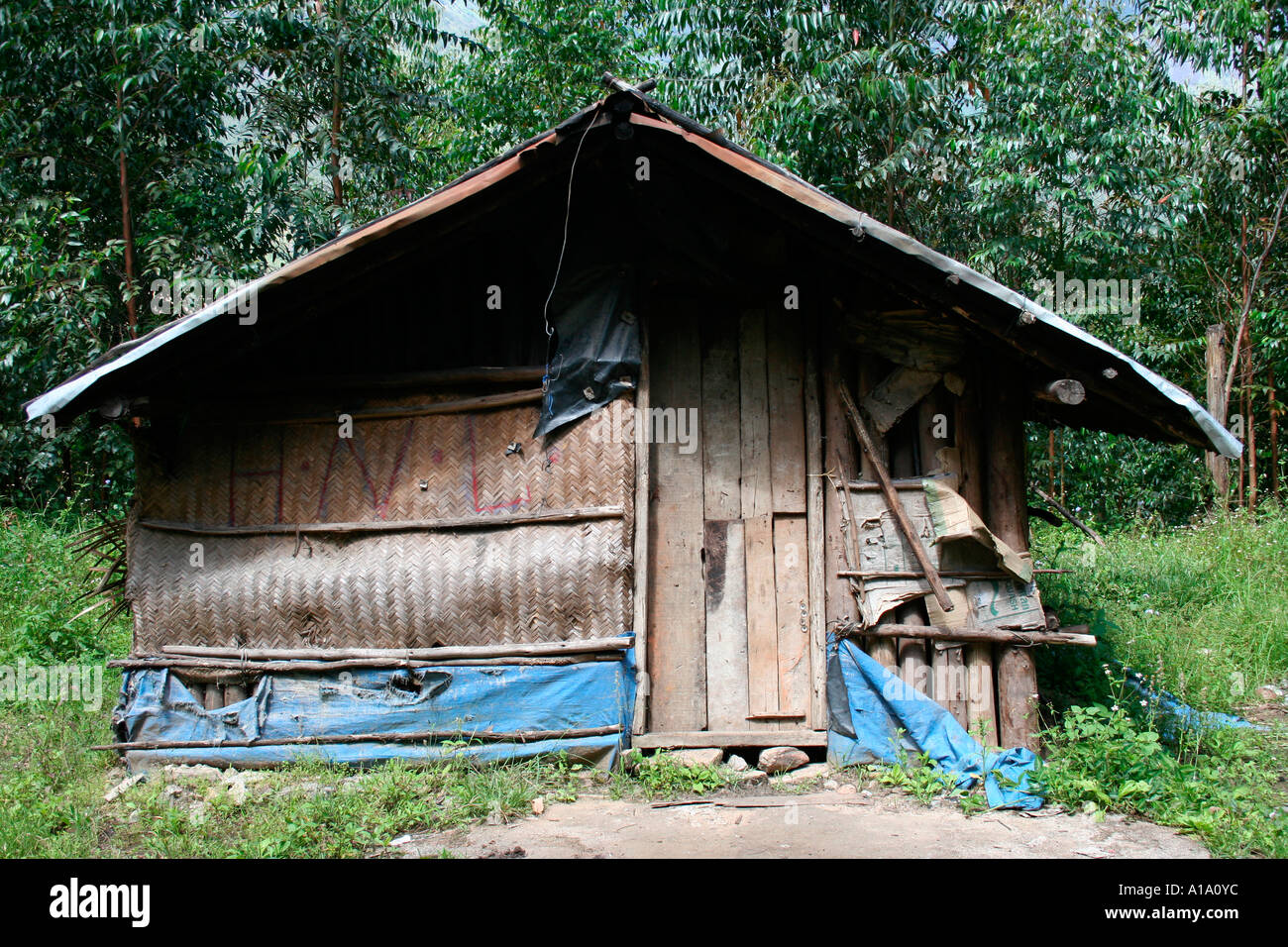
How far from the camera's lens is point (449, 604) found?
236 inches

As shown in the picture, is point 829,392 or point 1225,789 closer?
point 1225,789

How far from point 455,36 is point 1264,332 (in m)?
13.2

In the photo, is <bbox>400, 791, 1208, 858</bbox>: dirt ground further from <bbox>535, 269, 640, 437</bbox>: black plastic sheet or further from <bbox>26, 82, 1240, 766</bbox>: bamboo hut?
<bbox>535, 269, 640, 437</bbox>: black plastic sheet

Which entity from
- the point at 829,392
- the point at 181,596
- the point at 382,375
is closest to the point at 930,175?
the point at 829,392

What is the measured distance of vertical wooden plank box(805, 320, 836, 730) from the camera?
19.8ft

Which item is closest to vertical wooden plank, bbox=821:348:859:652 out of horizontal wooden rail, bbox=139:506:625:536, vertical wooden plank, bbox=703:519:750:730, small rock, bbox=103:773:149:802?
vertical wooden plank, bbox=703:519:750:730

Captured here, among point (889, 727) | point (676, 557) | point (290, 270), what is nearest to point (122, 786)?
point (290, 270)

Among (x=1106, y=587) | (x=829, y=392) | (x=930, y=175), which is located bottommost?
(x=1106, y=587)

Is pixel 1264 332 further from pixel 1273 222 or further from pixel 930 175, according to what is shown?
pixel 930 175

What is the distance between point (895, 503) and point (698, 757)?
1968mm

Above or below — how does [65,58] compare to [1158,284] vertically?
above
